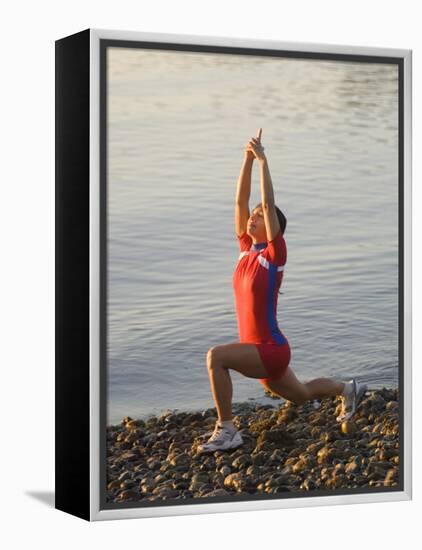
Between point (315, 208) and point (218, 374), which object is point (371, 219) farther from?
point (218, 374)

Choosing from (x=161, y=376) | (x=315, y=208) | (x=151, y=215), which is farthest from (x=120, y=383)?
(x=315, y=208)

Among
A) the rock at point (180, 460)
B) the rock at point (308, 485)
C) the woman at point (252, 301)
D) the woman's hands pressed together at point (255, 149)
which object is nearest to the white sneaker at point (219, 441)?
the woman at point (252, 301)

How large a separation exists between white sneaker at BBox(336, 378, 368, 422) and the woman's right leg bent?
4.1 inches

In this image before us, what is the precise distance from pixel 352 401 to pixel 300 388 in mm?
400

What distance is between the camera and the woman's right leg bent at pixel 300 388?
10.7 metres

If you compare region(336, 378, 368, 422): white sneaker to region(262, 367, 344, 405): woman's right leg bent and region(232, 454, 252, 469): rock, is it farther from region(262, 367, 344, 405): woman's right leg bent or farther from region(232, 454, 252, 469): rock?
region(232, 454, 252, 469): rock

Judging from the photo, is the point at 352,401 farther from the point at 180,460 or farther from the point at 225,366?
the point at 180,460

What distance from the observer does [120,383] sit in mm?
10172

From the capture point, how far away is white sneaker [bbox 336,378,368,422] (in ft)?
35.7

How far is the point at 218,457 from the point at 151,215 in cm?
152

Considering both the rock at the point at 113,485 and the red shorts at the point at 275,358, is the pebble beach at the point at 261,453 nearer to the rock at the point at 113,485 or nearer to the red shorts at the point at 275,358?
the rock at the point at 113,485

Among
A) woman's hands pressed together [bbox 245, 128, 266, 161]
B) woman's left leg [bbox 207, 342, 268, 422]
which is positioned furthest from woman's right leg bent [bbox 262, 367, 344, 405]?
woman's hands pressed together [bbox 245, 128, 266, 161]

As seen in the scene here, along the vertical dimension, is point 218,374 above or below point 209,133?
below

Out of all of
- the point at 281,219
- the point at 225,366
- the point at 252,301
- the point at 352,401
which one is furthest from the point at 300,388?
the point at 281,219
